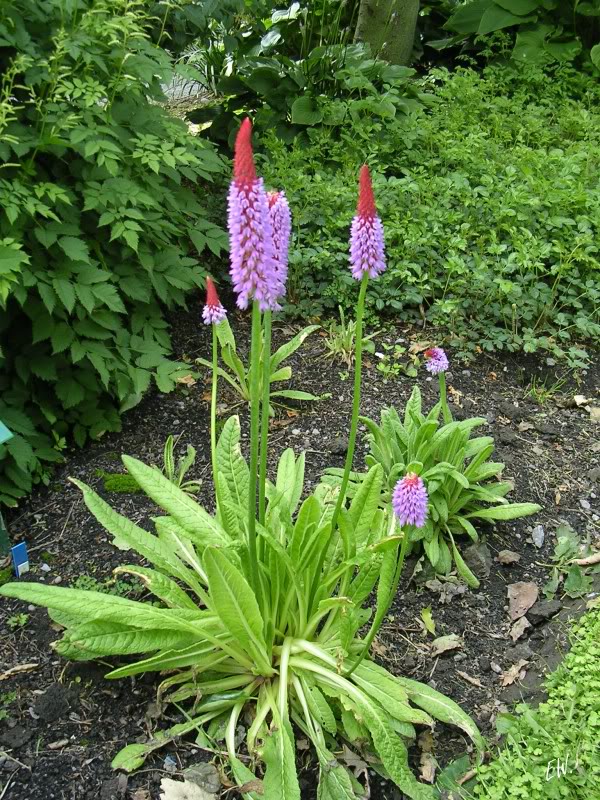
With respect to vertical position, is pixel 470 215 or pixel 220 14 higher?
pixel 220 14

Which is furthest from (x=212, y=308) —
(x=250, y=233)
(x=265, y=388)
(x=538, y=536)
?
(x=538, y=536)

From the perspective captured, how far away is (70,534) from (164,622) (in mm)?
1089

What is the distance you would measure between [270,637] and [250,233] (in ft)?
4.73

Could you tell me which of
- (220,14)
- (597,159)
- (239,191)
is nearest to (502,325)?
(597,159)

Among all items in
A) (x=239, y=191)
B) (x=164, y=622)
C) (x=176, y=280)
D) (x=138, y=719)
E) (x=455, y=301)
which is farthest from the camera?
(x=455, y=301)

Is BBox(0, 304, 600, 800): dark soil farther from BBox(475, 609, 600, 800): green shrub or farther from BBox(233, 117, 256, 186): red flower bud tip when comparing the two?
BBox(233, 117, 256, 186): red flower bud tip

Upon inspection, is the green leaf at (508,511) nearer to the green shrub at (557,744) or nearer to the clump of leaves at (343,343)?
the green shrub at (557,744)

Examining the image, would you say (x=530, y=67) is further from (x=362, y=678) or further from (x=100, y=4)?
(x=362, y=678)

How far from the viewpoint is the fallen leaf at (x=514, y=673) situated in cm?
279

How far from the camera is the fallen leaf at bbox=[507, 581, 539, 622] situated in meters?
3.06

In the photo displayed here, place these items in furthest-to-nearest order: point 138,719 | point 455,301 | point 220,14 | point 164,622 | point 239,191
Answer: point 220,14 → point 455,301 → point 138,719 → point 164,622 → point 239,191

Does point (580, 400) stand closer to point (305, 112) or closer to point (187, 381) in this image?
point (187, 381)

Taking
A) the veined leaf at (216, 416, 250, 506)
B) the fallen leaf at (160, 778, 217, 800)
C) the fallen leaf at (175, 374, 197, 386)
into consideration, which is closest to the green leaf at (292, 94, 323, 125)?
the fallen leaf at (175, 374, 197, 386)

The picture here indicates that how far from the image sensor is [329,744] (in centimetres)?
250
